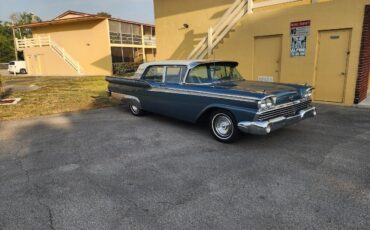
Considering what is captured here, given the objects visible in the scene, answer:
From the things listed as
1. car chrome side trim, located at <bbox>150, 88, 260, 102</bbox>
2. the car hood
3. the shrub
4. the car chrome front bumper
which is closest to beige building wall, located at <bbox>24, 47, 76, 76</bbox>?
the shrub

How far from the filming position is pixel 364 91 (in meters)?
8.60

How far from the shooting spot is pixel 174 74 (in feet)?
20.2

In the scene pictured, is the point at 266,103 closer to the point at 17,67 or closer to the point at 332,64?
the point at 332,64

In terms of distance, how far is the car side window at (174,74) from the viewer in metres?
5.97

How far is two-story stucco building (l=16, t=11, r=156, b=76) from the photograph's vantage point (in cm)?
2461

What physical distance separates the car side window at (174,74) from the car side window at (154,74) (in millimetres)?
253

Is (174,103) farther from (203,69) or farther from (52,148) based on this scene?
(52,148)

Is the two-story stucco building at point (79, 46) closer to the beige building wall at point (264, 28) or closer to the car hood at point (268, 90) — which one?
the beige building wall at point (264, 28)

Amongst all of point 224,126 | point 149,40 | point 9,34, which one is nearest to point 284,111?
point 224,126

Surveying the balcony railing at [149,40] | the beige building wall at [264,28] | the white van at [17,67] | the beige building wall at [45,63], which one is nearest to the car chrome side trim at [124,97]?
the beige building wall at [264,28]

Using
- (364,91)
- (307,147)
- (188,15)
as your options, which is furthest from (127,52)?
(307,147)

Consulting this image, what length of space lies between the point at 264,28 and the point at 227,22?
4.79ft

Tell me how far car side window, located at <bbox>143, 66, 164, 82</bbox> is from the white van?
88.7ft

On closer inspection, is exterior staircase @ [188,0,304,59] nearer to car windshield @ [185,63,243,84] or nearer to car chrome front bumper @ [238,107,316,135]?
car windshield @ [185,63,243,84]
